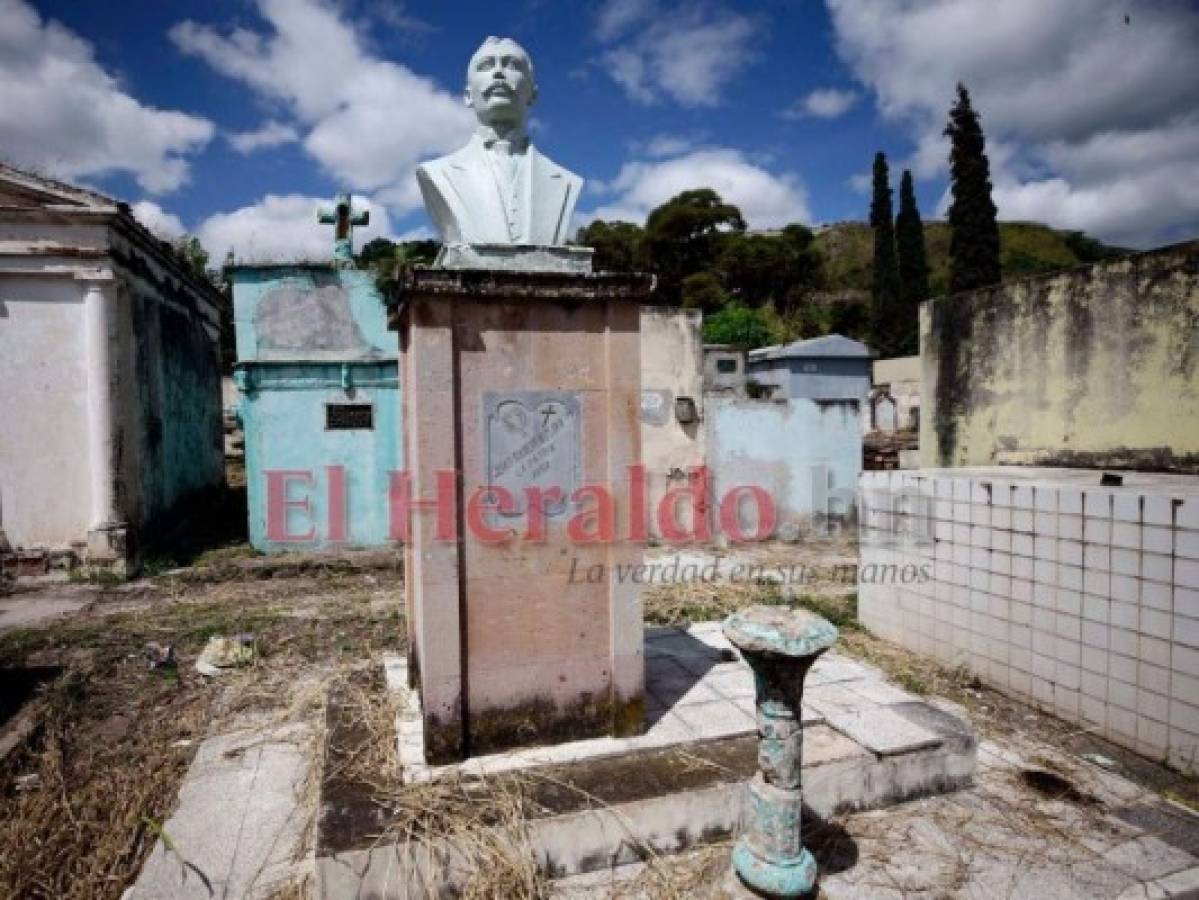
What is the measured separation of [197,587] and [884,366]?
1026 inches

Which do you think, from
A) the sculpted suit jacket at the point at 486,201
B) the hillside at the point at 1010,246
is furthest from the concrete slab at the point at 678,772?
the hillside at the point at 1010,246

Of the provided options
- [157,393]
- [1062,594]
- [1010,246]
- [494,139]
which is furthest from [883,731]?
[1010,246]

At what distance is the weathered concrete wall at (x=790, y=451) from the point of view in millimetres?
10516

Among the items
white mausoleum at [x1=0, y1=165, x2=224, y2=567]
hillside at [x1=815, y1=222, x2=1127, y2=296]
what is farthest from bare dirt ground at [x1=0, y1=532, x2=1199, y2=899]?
hillside at [x1=815, y1=222, x2=1127, y2=296]

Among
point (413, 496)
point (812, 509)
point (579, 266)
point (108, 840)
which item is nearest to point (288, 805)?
point (108, 840)

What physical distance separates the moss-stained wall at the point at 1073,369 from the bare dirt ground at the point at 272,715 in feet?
7.86

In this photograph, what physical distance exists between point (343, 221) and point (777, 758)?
1030 centimetres

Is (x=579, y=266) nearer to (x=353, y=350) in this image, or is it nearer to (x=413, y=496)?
(x=413, y=496)

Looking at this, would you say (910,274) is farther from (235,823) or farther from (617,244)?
(235,823)

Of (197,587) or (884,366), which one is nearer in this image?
(197,587)

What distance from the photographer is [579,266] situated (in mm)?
3469

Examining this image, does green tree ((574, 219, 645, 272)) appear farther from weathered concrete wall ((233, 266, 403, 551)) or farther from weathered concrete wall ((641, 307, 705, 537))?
weathered concrete wall ((233, 266, 403, 551))

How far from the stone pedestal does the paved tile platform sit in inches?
29.0

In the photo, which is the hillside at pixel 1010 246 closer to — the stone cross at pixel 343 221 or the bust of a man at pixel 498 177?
the stone cross at pixel 343 221
